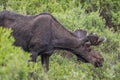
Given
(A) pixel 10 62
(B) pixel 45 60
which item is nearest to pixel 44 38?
(B) pixel 45 60

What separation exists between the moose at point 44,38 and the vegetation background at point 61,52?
0.34 meters

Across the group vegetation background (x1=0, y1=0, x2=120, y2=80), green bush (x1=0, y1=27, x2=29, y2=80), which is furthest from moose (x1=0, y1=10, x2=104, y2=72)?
green bush (x1=0, y1=27, x2=29, y2=80)

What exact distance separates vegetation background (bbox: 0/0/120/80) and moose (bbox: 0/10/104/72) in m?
0.34

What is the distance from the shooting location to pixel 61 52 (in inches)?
488

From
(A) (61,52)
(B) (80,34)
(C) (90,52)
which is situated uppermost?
(B) (80,34)

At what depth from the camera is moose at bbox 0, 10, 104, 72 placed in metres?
10.1

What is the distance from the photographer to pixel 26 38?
10203mm

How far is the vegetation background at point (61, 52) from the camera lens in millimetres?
5892

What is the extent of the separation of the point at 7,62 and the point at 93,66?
17.9ft

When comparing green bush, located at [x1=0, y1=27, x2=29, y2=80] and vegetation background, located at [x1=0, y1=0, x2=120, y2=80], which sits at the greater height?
green bush, located at [x1=0, y1=27, x2=29, y2=80]

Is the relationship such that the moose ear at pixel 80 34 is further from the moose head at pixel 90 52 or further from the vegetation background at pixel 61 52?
the vegetation background at pixel 61 52

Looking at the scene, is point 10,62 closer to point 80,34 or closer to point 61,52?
point 80,34

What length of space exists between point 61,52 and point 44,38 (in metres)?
2.29

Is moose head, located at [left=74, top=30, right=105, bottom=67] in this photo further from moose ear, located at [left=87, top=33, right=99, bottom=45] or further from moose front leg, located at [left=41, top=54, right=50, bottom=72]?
moose front leg, located at [left=41, top=54, right=50, bottom=72]
